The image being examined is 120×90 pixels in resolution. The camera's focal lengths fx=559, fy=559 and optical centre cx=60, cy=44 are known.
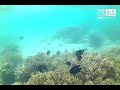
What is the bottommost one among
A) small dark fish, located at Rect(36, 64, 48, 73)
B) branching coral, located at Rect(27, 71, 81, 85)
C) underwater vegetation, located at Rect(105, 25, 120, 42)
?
branching coral, located at Rect(27, 71, 81, 85)

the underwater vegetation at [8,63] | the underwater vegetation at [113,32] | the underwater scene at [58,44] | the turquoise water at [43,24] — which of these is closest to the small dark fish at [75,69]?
the underwater scene at [58,44]

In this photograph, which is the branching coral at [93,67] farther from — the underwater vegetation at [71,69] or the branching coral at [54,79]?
the branching coral at [54,79]

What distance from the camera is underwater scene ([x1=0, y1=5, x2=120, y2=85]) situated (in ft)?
26.9

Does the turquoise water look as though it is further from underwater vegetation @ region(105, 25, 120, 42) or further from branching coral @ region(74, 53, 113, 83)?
branching coral @ region(74, 53, 113, 83)

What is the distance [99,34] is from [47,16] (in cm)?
81

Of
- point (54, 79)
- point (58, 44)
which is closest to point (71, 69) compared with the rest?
point (54, 79)

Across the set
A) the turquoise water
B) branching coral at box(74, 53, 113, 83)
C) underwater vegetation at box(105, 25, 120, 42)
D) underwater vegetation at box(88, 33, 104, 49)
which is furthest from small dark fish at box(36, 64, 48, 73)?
underwater vegetation at box(105, 25, 120, 42)

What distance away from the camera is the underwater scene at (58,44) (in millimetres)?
8188
